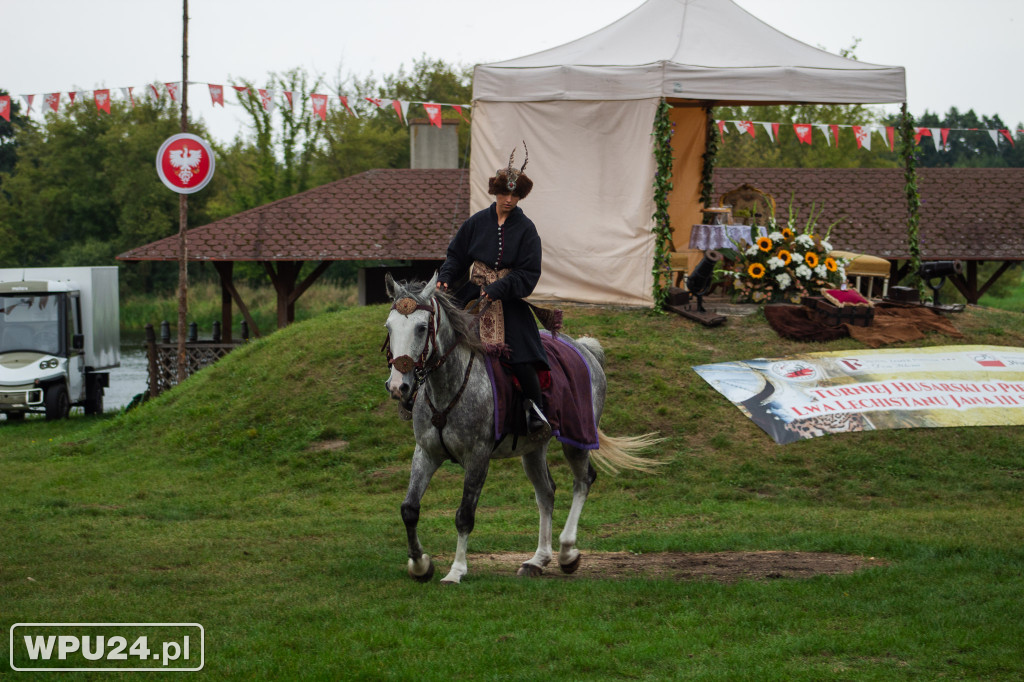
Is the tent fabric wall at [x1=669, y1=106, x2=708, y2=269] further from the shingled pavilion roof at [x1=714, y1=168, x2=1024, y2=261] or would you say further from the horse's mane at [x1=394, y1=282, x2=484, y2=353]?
the horse's mane at [x1=394, y1=282, x2=484, y2=353]

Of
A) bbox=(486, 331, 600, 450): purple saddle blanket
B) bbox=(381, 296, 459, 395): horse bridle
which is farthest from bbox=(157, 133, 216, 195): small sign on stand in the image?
bbox=(381, 296, 459, 395): horse bridle

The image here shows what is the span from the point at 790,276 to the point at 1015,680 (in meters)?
11.2

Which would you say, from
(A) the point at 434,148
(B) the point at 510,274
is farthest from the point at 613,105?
(A) the point at 434,148

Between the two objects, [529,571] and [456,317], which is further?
Answer: [529,571]

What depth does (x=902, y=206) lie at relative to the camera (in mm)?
26016

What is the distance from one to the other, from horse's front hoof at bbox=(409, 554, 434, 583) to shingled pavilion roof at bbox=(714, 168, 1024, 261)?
19251 millimetres

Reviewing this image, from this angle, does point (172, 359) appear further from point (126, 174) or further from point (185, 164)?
point (126, 174)

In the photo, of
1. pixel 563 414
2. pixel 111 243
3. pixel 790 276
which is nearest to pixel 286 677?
pixel 563 414

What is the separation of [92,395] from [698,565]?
65.1ft

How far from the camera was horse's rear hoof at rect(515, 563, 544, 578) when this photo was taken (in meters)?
7.68

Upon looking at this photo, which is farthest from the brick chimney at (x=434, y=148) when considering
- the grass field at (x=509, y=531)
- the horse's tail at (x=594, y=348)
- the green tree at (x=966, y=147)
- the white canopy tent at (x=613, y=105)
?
the green tree at (x=966, y=147)

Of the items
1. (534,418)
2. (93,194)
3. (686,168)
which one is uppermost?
(93,194)

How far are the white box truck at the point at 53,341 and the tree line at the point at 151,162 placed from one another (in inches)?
1009

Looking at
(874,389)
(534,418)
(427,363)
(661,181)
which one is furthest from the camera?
(661,181)
